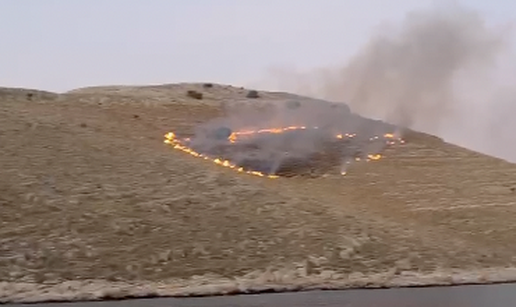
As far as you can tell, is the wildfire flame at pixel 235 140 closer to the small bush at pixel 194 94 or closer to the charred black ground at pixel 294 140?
the charred black ground at pixel 294 140

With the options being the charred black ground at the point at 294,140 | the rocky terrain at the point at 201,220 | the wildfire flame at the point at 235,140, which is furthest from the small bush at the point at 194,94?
the rocky terrain at the point at 201,220

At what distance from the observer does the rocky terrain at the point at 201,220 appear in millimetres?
20875

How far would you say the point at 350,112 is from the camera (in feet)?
148

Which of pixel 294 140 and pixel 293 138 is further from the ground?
pixel 293 138

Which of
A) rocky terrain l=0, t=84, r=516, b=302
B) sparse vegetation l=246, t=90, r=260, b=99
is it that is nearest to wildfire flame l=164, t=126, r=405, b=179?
rocky terrain l=0, t=84, r=516, b=302

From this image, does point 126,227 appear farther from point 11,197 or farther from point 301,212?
point 301,212

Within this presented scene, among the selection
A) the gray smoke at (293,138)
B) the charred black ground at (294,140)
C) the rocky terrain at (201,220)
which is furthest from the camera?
the gray smoke at (293,138)

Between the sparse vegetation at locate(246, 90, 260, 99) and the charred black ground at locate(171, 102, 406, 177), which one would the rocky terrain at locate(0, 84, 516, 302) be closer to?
the charred black ground at locate(171, 102, 406, 177)

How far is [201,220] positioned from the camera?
24.3 meters

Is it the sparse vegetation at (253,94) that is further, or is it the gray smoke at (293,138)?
the sparse vegetation at (253,94)

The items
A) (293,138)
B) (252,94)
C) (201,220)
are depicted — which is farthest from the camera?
(252,94)

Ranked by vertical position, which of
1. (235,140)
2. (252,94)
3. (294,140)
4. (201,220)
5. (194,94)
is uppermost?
(252,94)

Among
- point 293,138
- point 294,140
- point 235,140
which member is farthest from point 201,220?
point 293,138

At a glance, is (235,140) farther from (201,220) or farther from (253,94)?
(253,94)
